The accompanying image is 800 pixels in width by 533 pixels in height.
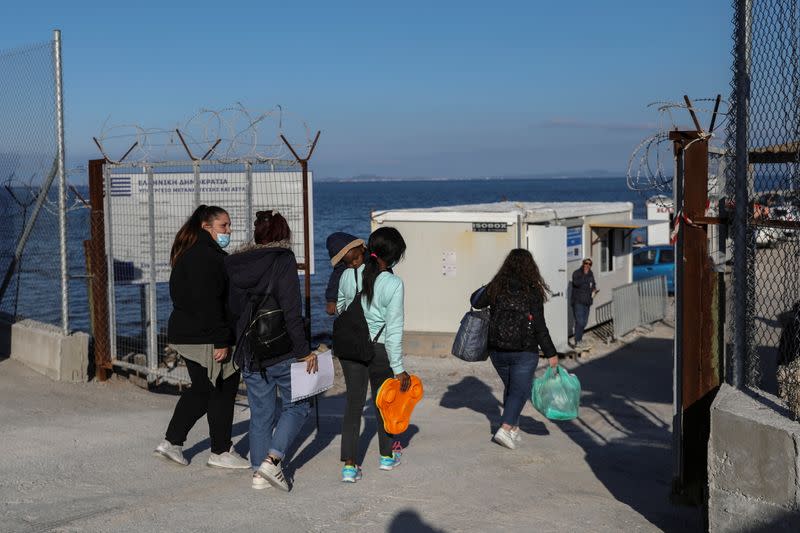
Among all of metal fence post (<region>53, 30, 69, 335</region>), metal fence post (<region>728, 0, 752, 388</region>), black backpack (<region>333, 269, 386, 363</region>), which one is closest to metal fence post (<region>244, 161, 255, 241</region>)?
metal fence post (<region>53, 30, 69, 335</region>)

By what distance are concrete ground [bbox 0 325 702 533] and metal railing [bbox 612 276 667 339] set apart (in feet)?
26.5

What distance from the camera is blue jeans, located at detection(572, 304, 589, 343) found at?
16.6 meters

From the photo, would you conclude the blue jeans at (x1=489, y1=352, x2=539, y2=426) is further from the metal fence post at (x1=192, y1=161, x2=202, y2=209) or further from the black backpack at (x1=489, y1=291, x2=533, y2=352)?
the metal fence post at (x1=192, y1=161, x2=202, y2=209)

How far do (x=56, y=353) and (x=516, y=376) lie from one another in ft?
16.2

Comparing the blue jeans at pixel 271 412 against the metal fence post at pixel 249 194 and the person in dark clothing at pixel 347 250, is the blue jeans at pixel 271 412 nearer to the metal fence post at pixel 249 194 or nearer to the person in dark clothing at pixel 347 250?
the person in dark clothing at pixel 347 250

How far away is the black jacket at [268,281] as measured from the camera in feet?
20.0

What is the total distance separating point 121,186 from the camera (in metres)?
10.1

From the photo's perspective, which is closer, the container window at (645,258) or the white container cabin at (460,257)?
the white container cabin at (460,257)

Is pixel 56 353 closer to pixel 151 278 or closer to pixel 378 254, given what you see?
pixel 151 278

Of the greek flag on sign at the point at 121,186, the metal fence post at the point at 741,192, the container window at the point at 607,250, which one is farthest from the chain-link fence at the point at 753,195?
the container window at the point at 607,250

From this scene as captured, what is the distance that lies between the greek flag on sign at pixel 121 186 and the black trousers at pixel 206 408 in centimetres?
387

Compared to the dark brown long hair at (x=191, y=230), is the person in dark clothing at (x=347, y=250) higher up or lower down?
lower down

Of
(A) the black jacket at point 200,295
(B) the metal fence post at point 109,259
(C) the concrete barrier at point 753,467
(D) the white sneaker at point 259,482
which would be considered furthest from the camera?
(B) the metal fence post at point 109,259

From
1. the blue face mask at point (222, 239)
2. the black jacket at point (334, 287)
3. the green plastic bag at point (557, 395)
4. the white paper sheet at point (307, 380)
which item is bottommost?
the green plastic bag at point (557, 395)
